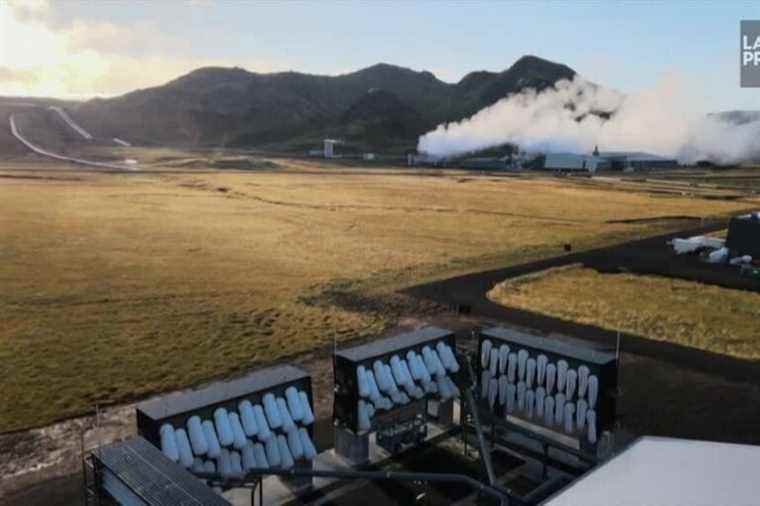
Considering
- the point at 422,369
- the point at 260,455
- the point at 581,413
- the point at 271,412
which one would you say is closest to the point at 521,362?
the point at 581,413

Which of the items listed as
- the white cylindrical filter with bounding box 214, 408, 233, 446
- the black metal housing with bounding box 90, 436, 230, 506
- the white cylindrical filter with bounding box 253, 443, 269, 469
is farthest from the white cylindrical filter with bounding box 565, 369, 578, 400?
the black metal housing with bounding box 90, 436, 230, 506

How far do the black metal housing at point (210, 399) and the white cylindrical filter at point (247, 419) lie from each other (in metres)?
0.11

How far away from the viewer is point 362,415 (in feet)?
40.7

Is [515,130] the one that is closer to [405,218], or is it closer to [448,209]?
[448,209]

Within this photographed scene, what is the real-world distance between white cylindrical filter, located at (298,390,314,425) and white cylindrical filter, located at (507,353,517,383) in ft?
15.9

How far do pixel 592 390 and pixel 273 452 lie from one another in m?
6.74

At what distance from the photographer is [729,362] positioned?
2073cm

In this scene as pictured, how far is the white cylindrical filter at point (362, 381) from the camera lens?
12.2 m

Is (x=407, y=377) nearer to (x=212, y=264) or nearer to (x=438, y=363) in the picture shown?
(x=438, y=363)

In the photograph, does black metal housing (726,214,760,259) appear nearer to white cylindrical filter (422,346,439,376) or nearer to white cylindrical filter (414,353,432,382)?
white cylindrical filter (422,346,439,376)

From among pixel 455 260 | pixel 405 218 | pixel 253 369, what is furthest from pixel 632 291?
pixel 405 218

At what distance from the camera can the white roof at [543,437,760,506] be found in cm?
644

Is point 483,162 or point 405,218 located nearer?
point 405,218

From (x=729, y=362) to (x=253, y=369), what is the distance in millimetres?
16463
